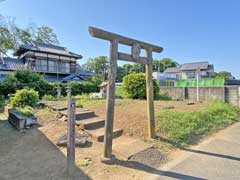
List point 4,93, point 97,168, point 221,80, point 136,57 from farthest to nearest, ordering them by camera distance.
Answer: point 221,80 → point 4,93 → point 136,57 → point 97,168

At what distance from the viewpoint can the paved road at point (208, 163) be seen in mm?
2764

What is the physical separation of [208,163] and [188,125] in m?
1.99

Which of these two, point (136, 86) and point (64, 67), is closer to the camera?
point (136, 86)

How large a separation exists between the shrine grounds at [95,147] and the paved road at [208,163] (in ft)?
0.72

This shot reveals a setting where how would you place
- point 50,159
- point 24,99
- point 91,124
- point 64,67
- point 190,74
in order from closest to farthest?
A: 1. point 50,159
2. point 91,124
3. point 24,99
4. point 64,67
5. point 190,74

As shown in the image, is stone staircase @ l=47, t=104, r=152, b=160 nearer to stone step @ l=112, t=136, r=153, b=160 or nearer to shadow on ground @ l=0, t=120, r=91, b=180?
stone step @ l=112, t=136, r=153, b=160

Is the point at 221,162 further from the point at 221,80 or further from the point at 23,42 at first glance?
the point at 23,42

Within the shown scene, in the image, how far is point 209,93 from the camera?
10656 mm

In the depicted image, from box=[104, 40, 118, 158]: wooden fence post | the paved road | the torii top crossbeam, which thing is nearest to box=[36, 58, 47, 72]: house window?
the torii top crossbeam

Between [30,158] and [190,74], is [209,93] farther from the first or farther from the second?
[190,74]

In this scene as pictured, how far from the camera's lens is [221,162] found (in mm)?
3238

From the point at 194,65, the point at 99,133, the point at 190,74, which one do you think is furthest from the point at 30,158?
the point at 194,65

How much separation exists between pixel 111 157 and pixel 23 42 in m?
25.1

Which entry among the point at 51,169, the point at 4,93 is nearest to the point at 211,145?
the point at 51,169
